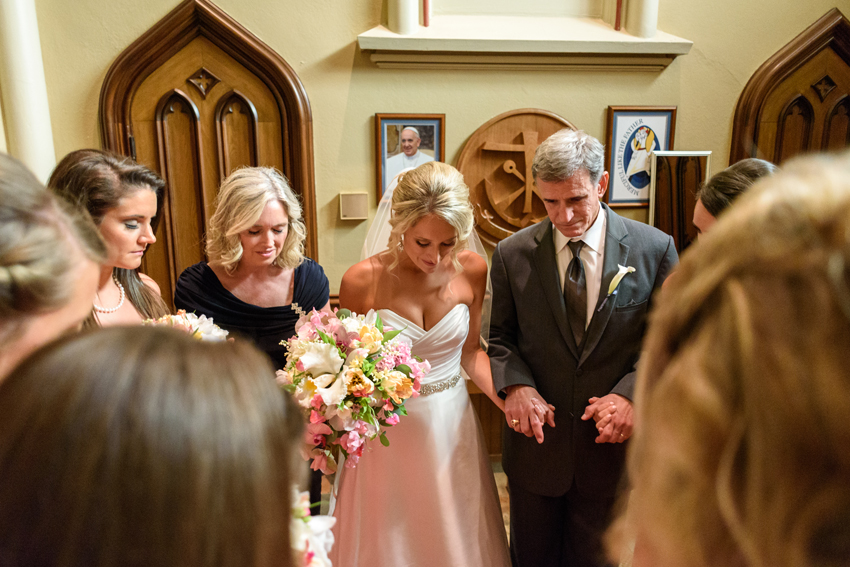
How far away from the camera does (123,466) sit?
1.46ft

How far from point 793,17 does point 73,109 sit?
5.27m

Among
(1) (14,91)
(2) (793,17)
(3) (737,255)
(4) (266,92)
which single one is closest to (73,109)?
(1) (14,91)

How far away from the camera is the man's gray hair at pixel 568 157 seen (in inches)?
77.2

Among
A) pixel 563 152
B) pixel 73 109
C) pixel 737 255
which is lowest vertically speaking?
pixel 737 255

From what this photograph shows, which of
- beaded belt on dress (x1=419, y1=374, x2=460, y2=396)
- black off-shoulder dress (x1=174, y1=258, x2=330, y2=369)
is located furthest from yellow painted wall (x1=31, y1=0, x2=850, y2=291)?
beaded belt on dress (x1=419, y1=374, x2=460, y2=396)

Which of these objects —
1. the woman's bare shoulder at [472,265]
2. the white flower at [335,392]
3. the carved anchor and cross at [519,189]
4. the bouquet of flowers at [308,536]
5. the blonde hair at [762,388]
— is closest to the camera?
the blonde hair at [762,388]

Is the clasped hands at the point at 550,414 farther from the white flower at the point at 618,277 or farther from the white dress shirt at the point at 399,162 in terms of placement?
the white dress shirt at the point at 399,162

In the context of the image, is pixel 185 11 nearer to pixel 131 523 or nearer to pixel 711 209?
pixel 711 209

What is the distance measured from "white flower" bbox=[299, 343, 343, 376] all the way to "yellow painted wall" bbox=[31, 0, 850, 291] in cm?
249

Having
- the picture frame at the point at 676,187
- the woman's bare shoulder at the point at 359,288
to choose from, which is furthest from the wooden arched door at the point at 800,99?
the woman's bare shoulder at the point at 359,288

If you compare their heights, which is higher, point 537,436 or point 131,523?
point 131,523

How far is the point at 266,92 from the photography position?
383 cm

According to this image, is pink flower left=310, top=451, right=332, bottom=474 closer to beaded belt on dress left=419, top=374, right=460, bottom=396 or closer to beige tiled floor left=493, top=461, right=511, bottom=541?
beaded belt on dress left=419, top=374, right=460, bottom=396

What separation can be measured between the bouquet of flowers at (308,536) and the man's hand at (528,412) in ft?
4.44
